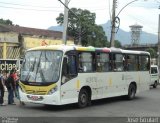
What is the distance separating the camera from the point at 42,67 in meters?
16.9

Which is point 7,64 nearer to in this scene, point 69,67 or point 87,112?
point 69,67

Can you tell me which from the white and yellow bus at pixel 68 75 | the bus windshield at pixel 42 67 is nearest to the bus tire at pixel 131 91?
the white and yellow bus at pixel 68 75

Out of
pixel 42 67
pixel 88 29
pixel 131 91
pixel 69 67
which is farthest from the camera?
pixel 88 29

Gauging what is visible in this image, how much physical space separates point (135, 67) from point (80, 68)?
6.11 meters

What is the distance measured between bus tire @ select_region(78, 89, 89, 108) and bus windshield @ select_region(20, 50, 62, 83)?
6.01ft

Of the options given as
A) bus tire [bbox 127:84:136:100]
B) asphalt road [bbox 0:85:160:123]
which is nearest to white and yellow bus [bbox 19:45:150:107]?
asphalt road [bbox 0:85:160:123]

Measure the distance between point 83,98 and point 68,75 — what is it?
5.15 ft

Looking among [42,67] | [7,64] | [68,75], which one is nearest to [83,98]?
[68,75]

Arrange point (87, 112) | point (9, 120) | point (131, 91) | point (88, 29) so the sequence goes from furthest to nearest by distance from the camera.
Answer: point (88, 29)
point (131, 91)
point (87, 112)
point (9, 120)

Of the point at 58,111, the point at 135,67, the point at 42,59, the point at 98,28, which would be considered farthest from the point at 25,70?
the point at 98,28

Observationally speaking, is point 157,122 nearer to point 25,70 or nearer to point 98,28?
point 25,70

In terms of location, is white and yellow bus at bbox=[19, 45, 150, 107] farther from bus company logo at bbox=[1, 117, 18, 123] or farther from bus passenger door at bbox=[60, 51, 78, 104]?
bus company logo at bbox=[1, 117, 18, 123]

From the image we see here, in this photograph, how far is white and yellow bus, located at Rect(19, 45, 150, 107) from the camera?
16.6 m

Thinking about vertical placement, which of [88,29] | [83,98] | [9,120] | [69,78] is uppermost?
[88,29]
